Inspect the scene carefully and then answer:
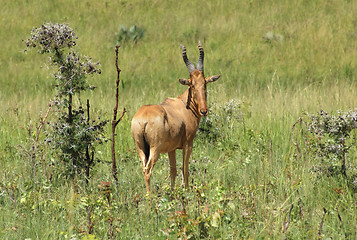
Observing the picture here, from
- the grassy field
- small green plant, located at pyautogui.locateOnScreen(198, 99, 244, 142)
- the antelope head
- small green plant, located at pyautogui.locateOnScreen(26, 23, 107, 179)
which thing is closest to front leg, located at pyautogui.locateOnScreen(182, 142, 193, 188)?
the grassy field

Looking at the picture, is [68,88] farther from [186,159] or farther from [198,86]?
[186,159]

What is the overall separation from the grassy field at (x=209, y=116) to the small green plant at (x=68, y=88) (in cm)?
35

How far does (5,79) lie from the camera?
1499cm

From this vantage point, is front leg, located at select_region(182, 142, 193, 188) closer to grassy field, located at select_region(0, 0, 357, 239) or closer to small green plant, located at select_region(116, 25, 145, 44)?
grassy field, located at select_region(0, 0, 357, 239)

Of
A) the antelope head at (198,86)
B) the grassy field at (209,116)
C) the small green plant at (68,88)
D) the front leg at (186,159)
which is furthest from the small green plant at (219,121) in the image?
the small green plant at (68,88)

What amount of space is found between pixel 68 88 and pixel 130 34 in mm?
12254

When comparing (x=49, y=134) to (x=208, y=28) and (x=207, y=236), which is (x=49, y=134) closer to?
(x=207, y=236)

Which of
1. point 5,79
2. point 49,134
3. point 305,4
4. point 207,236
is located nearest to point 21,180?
point 49,134

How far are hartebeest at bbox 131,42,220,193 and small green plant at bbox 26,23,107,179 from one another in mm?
745

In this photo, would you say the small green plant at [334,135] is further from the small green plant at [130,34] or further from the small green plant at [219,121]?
the small green plant at [130,34]

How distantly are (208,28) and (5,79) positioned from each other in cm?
723

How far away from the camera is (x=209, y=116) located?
8.62 m

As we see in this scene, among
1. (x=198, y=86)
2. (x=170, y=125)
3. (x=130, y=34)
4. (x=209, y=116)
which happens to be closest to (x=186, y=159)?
(x=170, y=125)

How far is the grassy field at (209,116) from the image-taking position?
4906mm
